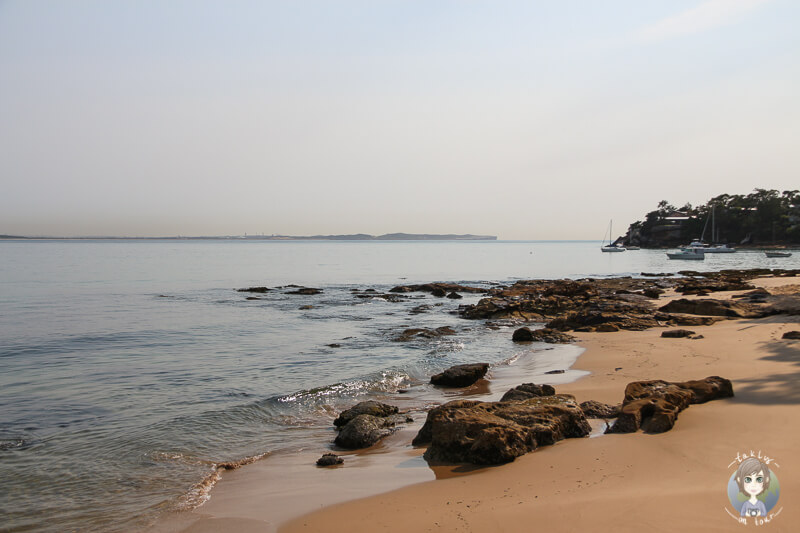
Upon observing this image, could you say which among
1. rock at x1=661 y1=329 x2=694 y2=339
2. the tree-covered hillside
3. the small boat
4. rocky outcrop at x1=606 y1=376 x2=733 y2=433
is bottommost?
rock at x1=661 y1=329 x2=694 y2=339

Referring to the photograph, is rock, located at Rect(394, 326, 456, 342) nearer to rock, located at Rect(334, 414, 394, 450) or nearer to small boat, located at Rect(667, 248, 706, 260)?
rock, located at Rect(334, 414, 394, 450)

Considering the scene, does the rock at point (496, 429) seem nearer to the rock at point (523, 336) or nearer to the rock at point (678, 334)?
the rock at point (678, 334)

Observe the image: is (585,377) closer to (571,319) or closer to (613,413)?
(613,413)

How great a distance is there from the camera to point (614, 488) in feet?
16.4

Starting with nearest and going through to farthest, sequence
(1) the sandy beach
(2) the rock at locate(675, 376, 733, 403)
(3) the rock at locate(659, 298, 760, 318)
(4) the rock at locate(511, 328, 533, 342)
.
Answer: (1) the sandy beach < (2) the rock at locate(675, 376, 733, 403) < (4) the rock at locate(511, 328, 533, 342) < (3) the rock at locate(659, 298, 760, 318)

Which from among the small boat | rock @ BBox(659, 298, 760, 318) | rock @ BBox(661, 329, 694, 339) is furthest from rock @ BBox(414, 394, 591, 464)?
the small boat

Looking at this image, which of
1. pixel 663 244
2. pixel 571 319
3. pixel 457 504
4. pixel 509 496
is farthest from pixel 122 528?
pixel 663 244

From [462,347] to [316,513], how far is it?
467 inches

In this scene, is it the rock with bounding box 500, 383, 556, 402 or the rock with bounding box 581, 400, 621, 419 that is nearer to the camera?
the rock with bounding box 581, 400, 621, 419

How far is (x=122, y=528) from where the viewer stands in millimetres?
5391

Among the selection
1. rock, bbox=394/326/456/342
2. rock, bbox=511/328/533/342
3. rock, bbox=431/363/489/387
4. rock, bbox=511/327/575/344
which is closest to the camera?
rock, bbox=431/363/489/387

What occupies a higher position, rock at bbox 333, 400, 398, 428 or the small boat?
the small boat

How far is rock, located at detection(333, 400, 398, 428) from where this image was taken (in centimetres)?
882

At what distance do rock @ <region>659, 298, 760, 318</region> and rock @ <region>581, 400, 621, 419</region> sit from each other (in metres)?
13.4
